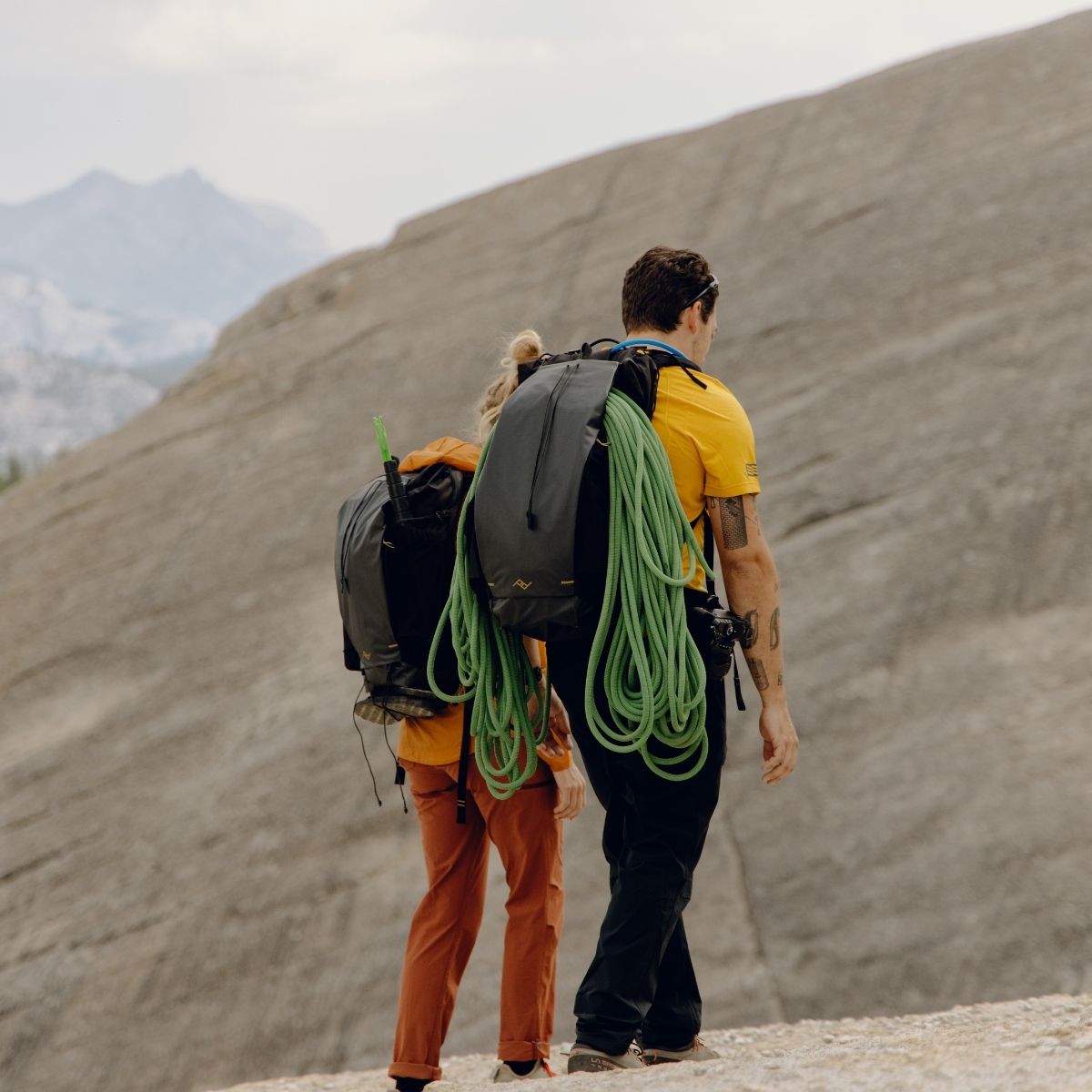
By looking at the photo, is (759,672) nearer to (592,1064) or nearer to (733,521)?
(733,521)

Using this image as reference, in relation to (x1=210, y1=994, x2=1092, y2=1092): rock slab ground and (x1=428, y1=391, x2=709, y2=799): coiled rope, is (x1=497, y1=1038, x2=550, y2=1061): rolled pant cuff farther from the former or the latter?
(x1=428, y1=391, x2=709, y2=799): coiled rope

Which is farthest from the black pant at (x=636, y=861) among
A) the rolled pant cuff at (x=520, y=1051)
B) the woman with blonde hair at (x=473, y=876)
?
the rolled pant cuff at (x=520, y=1051)

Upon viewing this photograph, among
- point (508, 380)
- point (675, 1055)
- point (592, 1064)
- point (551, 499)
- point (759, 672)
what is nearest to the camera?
point (551, 499)

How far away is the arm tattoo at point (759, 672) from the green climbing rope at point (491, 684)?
0.55m

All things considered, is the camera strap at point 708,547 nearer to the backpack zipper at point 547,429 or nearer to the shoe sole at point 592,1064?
the backpack zipper at point 547,429

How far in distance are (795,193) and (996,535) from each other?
5.27m

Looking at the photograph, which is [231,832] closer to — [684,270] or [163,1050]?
[163,1050]

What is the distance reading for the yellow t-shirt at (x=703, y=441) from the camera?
148 inches

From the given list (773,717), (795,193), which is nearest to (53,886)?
(773,717)

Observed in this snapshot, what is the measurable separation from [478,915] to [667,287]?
184cm

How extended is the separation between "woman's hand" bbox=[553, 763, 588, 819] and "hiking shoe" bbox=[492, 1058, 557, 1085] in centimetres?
69

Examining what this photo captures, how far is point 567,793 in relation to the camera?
4.02m

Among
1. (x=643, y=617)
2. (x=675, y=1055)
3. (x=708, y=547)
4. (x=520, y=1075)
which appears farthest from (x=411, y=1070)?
(x=708, y=547)

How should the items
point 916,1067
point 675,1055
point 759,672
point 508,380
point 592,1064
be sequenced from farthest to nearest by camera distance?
point 508,380, point 675,1055, point 759,672, point 592,1064, point 916,1067
